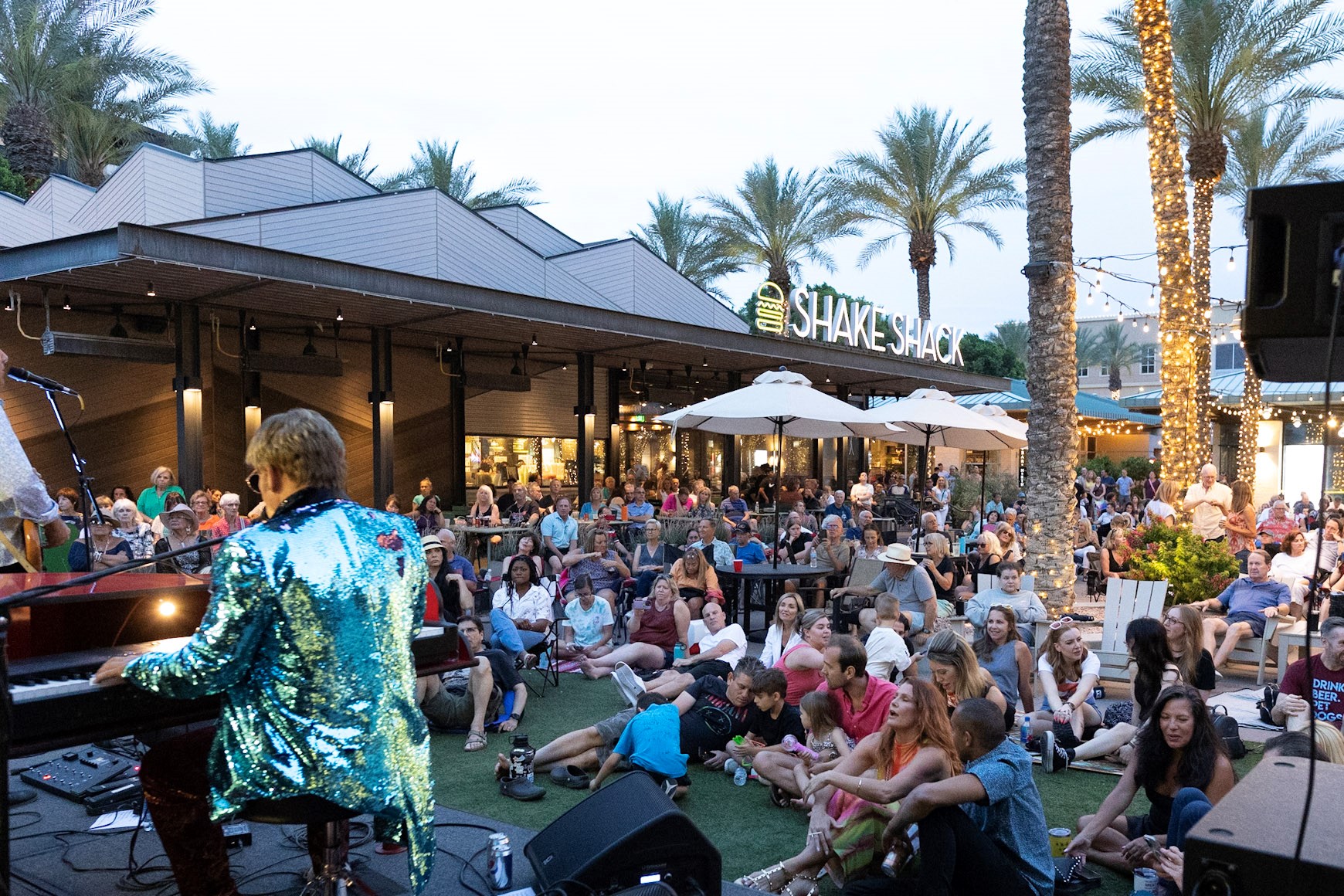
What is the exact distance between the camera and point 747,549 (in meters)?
11.3

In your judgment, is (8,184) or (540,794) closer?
(540,794)

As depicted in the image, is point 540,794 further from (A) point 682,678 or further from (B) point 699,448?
(B) point 699,448

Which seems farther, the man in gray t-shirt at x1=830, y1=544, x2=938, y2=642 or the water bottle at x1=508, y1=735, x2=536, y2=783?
the man in gray t-shirt at x1=830, y1=544, x2=938, y2=642

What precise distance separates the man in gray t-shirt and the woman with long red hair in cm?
391

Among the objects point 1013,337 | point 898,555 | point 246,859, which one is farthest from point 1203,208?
point 1013,337

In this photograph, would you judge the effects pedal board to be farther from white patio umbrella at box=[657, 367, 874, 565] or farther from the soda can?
Result: white patio umbrella at box=[657, 367, 874, 565]

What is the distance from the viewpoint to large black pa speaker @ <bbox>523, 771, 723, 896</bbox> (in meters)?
3.44

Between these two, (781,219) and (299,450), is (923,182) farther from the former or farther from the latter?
(299,450)

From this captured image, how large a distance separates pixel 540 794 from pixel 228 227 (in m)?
12.2

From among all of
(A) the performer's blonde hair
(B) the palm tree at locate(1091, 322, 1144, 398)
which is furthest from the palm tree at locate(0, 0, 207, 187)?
(B) the palm tree at locate(1091, 322, 1144, 398)

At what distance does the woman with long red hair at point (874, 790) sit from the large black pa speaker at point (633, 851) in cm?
86

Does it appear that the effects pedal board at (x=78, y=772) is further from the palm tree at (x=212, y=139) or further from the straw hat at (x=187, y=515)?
the palm tree at (x=212, y=139)

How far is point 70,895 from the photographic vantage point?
4020 mm

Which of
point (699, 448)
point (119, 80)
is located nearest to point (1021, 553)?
point (699, 448)
